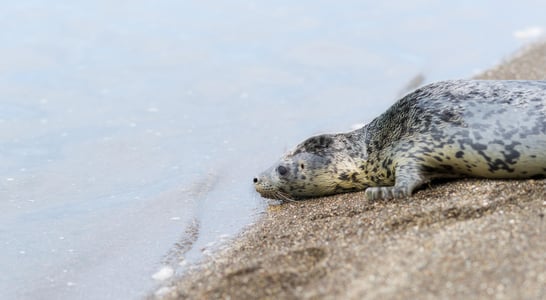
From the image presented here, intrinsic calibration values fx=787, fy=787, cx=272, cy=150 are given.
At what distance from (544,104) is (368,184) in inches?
56.4

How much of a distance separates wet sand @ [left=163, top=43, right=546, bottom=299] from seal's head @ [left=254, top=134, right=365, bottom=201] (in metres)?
0.49

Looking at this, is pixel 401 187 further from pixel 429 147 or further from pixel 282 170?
pixel 282 170

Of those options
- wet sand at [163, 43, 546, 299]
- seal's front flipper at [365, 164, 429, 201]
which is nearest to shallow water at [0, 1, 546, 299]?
wet sand at [163, 43, 546, 299]

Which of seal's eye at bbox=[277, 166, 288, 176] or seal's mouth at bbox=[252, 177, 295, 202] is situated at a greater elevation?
seal's eye at bbox=[277, 166, 288, 176]

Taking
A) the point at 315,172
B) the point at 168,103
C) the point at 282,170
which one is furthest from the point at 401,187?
the point at 168,103

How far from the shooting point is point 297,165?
6.22 meters

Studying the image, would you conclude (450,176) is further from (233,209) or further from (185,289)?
(185,289)

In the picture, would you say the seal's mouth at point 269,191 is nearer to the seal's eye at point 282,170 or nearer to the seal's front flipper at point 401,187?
the seal's eye at point 282,170

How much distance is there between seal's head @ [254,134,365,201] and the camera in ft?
19.9

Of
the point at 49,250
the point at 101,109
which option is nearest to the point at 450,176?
the point at 49,250

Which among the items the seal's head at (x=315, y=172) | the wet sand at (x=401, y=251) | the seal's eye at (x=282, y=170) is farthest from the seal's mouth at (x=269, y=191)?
the wet sand at (x=401, y=251)

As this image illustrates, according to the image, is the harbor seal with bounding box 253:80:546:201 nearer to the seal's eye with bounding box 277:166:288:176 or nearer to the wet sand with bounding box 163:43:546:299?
the seal's eye with bounding box 277:166:288:176

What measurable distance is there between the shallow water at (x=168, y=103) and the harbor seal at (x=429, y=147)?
0.50 m

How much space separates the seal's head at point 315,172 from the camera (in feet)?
19.9
